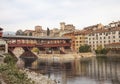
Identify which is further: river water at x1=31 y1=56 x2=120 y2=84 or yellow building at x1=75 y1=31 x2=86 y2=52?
yellow building at x1=75 y1=31 x2=86 y2=52

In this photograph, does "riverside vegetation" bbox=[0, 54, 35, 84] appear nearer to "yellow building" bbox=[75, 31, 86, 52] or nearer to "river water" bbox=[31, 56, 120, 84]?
"river water" bbox=[31, 56, 120, 84]

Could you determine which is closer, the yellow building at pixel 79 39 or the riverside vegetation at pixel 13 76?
the riverside vegetation at pixel 13 76

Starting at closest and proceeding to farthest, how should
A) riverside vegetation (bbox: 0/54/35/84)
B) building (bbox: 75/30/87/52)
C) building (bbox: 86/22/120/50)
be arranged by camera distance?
riverside vegetation (bbox: 0/54/35/84) → building (bbox: 86/22/120/50) → building (bbox: 75/30/87/52)

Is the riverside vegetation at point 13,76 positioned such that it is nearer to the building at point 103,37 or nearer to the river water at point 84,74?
the river water at point 84,74

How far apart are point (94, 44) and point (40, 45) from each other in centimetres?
2239

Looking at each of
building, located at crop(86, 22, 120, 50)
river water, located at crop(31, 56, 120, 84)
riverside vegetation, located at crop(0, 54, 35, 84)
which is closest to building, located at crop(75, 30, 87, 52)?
building, located at crop(86, 22, 120, 50)

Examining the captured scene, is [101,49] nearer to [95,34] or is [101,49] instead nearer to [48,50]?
[95,34]

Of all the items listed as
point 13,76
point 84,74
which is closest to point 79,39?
point 84,74

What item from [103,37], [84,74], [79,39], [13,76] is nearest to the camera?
[13,76]

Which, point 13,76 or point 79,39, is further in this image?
point 79,39

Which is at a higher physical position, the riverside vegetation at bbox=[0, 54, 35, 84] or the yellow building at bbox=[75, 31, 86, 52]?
the yellow building at bbox=[75, 31, 86, 52]

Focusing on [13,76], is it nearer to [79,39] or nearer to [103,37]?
[103,37]

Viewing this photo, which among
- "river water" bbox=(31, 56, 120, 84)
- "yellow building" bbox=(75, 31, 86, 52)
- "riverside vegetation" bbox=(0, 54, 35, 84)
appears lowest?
"river water" bbox=(31, 56, 120, 84)

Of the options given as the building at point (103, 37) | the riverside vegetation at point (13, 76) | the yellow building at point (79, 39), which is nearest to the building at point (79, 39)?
the yellow building at point (79, 39)
